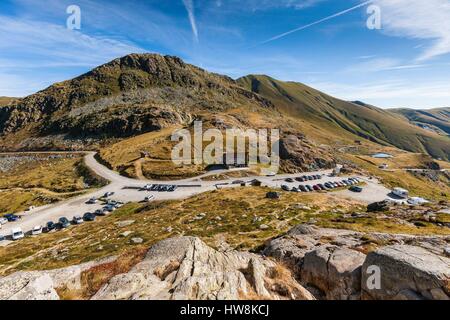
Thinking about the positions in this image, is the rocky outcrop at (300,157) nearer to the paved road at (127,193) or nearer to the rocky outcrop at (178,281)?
the paved road at (127,193)

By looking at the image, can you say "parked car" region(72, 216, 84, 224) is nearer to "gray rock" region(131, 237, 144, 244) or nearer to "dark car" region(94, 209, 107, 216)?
"dark car" region(94, 209, 107, 216)

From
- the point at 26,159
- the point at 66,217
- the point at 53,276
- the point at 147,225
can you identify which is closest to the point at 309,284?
the point at 53,276

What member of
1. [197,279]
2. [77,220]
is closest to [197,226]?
[197,279]

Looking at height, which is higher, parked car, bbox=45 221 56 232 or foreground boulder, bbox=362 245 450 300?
foreground boulder, bbox=362 245 450 300

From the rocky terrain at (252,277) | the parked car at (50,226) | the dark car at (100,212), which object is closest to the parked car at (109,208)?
the dark car at (100,212)

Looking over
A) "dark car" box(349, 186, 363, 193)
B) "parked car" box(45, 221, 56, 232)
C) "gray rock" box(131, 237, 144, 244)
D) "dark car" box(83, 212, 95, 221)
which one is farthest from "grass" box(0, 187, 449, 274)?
"dark car" box(349, 186, 363, 193)
